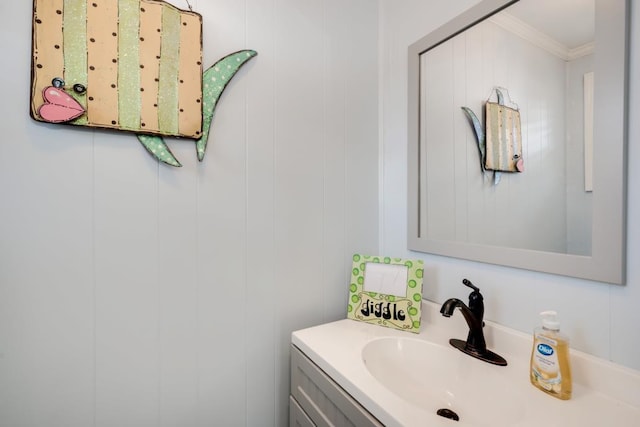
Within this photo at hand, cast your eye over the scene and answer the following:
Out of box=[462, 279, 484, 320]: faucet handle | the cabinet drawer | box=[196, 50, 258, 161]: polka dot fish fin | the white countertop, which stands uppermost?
box=[196, 50, 258, 161]: polka dot fish fin

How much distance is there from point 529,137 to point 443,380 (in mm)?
723

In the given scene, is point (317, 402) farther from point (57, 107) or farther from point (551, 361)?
point (57, 107)

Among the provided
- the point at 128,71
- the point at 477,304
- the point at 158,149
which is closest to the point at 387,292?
the point at 477,304

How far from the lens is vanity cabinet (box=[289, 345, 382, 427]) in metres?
0.67

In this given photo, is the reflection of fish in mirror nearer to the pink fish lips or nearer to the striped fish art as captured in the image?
the striped fish art

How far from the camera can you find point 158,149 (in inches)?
33.4

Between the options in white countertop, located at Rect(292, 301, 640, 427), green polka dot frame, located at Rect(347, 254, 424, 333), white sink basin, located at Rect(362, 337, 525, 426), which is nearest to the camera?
white countertop, located at Rect(292, 301, 640, 427)

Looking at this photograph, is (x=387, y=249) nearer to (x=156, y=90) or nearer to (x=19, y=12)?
(x=156, y=90)

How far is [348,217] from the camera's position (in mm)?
1197

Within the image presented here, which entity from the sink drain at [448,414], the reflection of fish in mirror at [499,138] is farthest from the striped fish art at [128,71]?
the sink drain at [448,414]

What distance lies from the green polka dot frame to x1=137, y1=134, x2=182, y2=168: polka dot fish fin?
717 mm

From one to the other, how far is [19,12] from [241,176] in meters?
0.66

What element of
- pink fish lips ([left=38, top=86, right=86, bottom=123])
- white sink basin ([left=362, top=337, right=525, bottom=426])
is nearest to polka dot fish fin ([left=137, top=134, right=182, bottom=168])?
pink fish lips ([left=38, top=86, right=86, bottom=123])

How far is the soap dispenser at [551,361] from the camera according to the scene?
2.10ft
